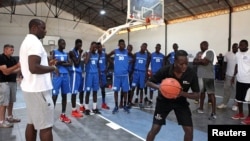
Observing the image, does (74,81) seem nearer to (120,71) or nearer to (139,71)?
(120,71)

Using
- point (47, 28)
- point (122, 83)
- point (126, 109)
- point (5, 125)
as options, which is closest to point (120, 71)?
point (122, 83)

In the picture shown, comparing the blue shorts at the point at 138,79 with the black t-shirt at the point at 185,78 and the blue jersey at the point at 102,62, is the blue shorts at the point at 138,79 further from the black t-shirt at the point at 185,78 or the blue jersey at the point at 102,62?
the black t-shirt at the point at 185,78

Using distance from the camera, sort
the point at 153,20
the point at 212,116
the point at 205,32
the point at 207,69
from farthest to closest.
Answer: the point at 205,32 < the point at 153,20 < the point at 207,69 < the point at 212,116

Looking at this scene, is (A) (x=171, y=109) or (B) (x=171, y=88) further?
(A) (x=171, y=109)

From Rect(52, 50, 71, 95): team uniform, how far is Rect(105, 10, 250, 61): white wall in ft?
34.0

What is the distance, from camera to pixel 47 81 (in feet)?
8.44

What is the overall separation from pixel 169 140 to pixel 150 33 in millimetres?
15308

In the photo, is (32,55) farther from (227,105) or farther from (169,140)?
(227,105)

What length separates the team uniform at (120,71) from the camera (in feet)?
18.4

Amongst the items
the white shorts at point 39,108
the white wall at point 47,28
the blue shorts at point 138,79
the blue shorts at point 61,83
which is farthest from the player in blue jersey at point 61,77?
the white wall at point 47,28

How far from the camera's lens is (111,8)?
17344 mm

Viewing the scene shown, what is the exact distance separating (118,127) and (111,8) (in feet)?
45.9

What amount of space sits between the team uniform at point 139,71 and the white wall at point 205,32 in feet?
27.2

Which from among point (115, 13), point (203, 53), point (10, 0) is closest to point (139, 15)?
point (203, 53)
